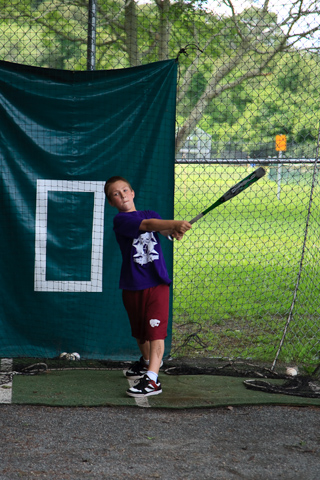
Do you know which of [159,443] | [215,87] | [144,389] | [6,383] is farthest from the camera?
[215,87]

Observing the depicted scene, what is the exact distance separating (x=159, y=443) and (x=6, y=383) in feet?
4.58

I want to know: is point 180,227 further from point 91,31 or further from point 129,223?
point 91,31

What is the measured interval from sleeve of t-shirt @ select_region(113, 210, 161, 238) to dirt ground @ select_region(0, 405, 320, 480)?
44.4 inches

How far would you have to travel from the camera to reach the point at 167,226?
10.9 ft

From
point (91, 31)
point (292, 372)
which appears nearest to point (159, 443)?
point (292, 372)

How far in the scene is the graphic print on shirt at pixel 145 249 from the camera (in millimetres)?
3564

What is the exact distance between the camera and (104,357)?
4391mm

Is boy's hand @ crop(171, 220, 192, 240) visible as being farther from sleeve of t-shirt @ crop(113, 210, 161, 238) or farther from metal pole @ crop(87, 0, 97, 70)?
metal pole @ crop(87, 0, 97, 70)

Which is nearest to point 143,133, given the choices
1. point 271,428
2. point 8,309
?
point 8,309

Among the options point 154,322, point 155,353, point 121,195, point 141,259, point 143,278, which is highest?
point 121,195

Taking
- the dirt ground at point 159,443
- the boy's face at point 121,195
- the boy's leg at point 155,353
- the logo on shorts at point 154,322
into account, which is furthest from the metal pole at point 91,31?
the dirt ground at point 159,443

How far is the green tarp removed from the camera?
14.0 ft

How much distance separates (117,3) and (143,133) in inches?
80.5

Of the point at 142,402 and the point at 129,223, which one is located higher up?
the point at 129,223
